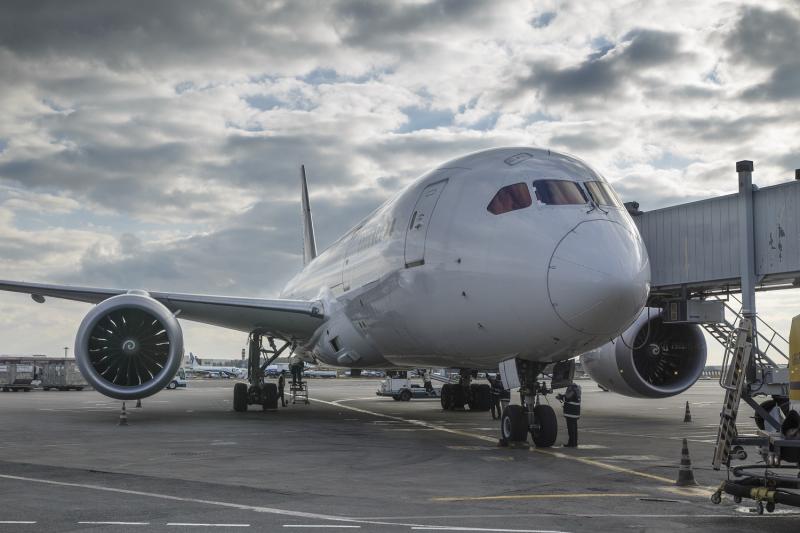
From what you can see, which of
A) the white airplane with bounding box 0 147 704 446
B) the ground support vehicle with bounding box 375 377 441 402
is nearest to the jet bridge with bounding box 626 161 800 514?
the white airplane with bounding box 0 147 704 446

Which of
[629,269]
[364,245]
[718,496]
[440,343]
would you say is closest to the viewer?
[718,496]

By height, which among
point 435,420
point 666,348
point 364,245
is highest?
point 364,245

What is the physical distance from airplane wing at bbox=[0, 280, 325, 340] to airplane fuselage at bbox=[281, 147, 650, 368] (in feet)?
13.9

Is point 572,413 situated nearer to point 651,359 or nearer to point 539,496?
point 539,496

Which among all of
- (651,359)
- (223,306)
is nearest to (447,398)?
(651,359)

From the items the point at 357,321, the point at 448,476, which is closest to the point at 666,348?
the point at 357,321

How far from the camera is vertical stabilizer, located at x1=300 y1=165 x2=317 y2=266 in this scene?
33656 mm

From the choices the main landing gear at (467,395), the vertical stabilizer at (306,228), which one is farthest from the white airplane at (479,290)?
the vertical stabilizer at (306,228)

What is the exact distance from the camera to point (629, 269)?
10.8 metres

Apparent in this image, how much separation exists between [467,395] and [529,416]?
1264cm

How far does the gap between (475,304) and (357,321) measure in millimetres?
5523

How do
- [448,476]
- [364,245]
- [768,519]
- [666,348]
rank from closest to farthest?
[768,519] → [448,476] → [364,245] → [666,348]

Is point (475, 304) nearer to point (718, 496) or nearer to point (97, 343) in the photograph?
point (718, 496)

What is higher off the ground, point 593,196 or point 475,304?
point 593,196
